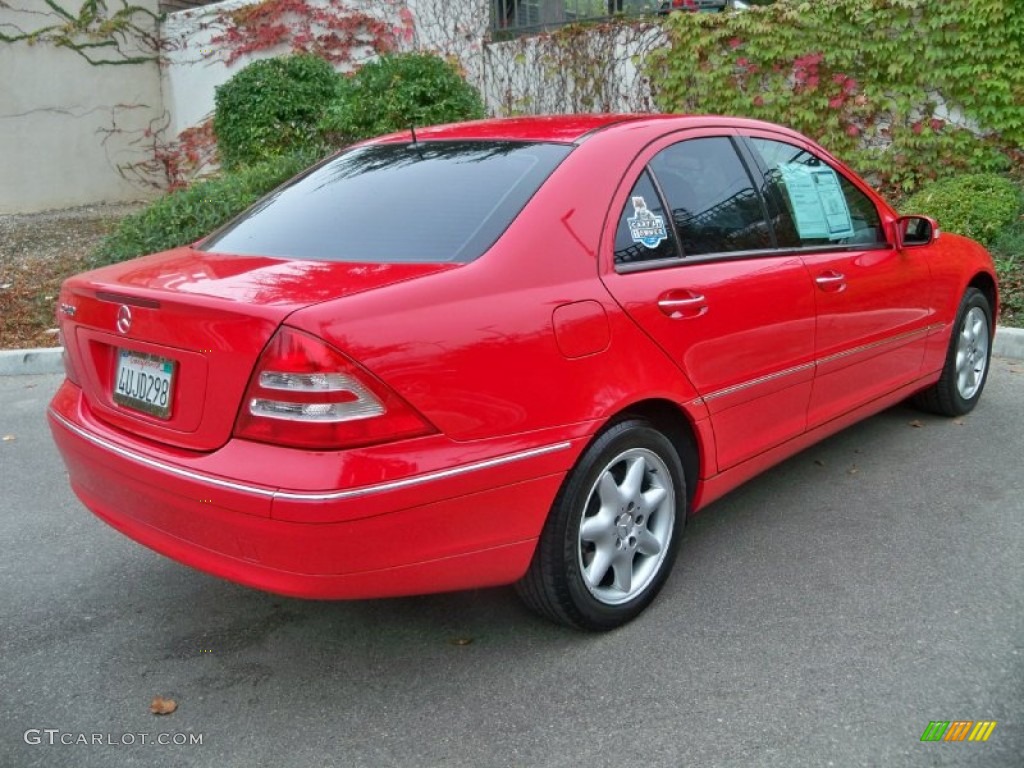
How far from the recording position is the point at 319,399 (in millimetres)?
2330

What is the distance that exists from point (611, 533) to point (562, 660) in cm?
41

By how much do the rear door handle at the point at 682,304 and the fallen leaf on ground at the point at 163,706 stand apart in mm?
1847

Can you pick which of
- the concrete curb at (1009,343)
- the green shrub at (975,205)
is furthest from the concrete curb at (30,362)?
the green shrub at (975,205)

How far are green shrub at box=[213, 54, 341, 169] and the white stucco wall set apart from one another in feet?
9.97

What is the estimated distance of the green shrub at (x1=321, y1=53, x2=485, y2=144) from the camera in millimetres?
9102

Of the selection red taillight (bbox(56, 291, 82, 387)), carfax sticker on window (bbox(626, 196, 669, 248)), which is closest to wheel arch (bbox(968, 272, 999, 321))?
carfax sticker on window (bbox(626, 196, 669, 248))

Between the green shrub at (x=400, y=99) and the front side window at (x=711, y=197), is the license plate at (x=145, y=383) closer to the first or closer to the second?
the front side window at (x=711, y=197)

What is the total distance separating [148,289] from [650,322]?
1484mm

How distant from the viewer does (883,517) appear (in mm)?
3867

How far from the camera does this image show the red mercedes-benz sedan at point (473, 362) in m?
2.37

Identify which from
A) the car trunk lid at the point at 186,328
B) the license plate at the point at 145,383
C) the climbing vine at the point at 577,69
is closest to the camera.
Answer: the car trunk lid at the point at 186,328

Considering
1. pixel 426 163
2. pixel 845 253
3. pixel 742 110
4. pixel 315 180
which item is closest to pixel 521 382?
pixel 426 163

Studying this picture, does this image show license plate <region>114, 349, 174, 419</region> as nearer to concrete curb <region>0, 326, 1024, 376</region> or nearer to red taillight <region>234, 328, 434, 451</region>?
red taillight <region>234, 328, 434, 451</region>

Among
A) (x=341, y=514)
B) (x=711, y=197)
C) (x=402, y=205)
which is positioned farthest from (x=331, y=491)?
(x=711, y=197)
